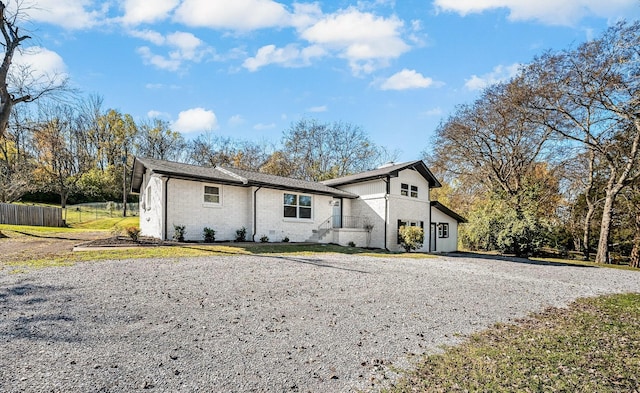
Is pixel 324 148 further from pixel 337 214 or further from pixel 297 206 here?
pixel 297 206

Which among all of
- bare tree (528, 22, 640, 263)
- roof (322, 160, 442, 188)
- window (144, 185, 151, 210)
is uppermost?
bare tree (528, 22, 640, 263)

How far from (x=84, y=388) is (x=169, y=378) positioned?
0.69m

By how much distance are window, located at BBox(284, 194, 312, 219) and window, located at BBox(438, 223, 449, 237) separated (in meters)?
10.8

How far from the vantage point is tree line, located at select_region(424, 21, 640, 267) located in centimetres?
1783

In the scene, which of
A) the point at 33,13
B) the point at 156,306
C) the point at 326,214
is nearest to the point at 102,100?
the point at 33,13

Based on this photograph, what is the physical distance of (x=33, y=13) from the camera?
1730 centimetres

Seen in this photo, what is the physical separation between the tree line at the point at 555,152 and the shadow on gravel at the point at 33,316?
903 inches

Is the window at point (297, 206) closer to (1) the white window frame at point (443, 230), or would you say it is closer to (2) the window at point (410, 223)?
(2) the window at point (410, 223)

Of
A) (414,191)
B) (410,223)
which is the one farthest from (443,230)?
(414,191)

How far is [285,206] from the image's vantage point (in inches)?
757

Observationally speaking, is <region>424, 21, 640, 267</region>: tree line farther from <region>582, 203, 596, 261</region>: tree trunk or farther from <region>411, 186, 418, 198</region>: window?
<region>411, 186, 418, 198</region>: window

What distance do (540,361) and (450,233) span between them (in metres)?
23.1

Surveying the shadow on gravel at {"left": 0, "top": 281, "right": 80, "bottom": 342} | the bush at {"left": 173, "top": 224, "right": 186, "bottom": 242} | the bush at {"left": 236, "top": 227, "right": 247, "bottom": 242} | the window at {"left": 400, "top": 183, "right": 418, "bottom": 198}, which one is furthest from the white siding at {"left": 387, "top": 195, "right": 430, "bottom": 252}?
the shadow on gravel at {"left": 0, "top": 281, "right": 80, "bottom": 342}

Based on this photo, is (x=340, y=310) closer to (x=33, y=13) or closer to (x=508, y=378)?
(x=508, y=378)
